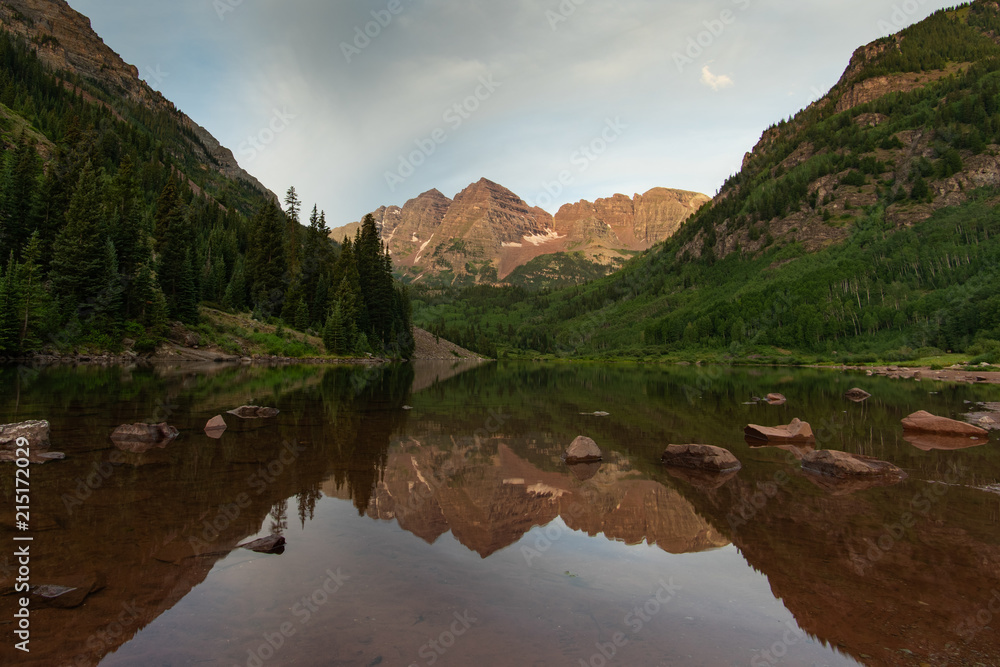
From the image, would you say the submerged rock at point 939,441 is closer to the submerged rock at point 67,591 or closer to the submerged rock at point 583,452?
the submerged rock at point 583,452

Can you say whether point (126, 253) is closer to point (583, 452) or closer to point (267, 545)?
point (583, 452)

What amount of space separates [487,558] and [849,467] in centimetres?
1293

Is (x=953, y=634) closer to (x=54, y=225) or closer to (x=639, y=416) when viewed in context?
(x=639, y=416)

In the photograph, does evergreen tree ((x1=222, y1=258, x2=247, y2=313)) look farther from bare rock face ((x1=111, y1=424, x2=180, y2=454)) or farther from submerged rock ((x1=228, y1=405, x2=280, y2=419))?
bare rock face ((x1=111, y1=424, x2=180, y2=454))

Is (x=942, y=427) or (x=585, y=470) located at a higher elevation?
(x=585, y=470)

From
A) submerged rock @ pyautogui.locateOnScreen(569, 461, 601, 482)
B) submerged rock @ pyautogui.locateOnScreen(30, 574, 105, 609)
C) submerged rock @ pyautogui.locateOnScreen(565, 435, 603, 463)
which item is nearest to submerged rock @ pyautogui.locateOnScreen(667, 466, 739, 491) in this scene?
submerged rock @ pyautogui.locateOnScreen(569, 461, 601, 482)

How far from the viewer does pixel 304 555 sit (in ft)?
27.2

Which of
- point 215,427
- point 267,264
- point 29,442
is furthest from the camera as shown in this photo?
point 267,264

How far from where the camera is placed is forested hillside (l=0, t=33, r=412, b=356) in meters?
A: 57.9

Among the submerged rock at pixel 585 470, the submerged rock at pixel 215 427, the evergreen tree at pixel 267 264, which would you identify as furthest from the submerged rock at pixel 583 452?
the evergreen tree at pixel 267 264

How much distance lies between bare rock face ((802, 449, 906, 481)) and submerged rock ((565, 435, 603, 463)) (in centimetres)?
681

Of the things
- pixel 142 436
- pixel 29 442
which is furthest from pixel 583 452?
pixel 29 442

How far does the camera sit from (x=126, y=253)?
66.6m

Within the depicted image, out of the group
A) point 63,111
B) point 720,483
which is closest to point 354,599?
point 720,483
